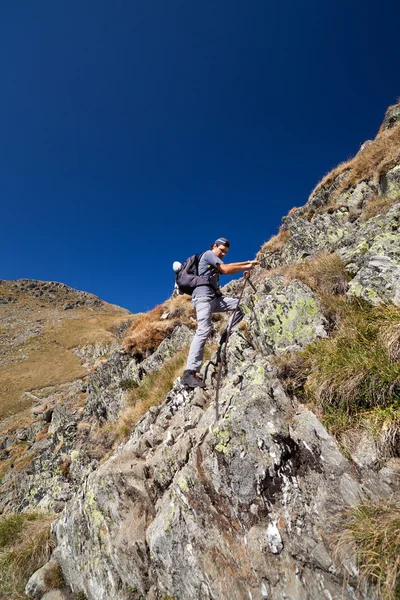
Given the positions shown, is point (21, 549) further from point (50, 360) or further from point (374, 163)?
point (50, 360)

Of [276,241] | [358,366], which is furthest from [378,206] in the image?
[358,366]

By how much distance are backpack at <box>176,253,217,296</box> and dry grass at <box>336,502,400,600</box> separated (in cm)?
495

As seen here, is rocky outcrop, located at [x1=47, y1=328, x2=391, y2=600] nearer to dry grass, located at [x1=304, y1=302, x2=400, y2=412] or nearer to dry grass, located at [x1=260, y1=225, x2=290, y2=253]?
dry grass, located at [x1=304, y1=302, x2=400, y2=412]

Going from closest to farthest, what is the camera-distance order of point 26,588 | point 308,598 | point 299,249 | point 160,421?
1. point 308,598
2. point 26,588
3. point 160,421
4. point 299,249

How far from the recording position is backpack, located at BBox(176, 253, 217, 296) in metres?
→ 6.68

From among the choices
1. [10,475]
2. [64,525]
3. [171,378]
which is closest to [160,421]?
[171,378]

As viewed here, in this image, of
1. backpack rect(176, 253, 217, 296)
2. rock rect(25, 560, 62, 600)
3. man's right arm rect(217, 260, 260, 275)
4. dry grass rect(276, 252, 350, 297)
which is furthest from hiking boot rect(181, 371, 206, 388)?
rock rect(25, 560, 62, 600)

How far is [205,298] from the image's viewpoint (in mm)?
6645

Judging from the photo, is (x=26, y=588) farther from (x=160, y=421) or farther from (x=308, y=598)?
(x=308, y=598)

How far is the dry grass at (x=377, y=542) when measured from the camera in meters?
2.55

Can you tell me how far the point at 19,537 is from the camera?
7391 mm

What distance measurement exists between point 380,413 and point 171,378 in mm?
7046

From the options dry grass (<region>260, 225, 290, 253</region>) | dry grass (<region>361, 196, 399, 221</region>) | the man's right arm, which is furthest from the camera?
dry grass (<region>260, 225, 290, 253</region>)

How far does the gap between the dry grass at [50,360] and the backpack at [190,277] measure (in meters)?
44.5
